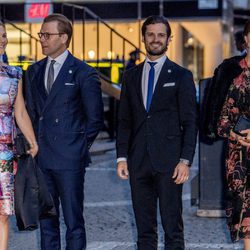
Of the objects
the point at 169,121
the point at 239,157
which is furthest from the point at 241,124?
the point at 169,121

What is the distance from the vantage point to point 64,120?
5.55m

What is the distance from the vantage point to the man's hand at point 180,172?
511cm

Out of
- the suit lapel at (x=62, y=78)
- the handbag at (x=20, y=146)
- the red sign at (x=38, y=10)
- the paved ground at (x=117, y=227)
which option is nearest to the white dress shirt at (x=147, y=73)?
the suit lapel at (x=62, y=78)

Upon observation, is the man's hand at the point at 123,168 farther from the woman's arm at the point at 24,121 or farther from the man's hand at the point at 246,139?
the man's hand at the point at 246,139

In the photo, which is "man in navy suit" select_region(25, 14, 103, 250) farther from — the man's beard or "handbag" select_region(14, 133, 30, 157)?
the man's beard

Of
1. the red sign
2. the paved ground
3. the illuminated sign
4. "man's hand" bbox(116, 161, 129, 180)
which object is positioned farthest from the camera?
the red sign

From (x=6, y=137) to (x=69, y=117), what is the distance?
54 centimetres

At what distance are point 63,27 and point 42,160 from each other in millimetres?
982

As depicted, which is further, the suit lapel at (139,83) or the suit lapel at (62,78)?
the suit lapel at (62,78)

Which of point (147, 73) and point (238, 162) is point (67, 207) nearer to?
point (147, 73)

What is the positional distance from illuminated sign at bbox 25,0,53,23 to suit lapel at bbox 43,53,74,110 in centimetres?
1336

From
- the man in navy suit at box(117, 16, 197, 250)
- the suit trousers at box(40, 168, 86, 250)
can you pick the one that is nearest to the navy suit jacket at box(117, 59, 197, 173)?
the man in navy suit at box(117, 16, 197, 250)

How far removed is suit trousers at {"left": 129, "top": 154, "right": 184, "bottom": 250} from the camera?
5215 millimetres

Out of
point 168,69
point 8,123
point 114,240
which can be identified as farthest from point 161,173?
point 114,240
